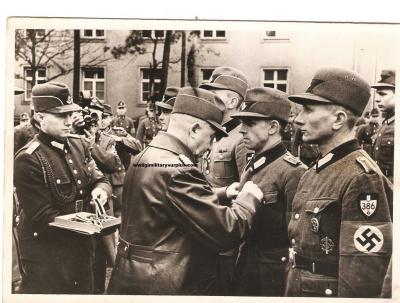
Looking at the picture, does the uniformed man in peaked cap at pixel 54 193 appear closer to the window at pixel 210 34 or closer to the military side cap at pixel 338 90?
the window at pixel 210 34

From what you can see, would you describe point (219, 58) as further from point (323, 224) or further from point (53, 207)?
point (53, 207)

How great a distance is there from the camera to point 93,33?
2.50 m

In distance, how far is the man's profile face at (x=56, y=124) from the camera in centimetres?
249

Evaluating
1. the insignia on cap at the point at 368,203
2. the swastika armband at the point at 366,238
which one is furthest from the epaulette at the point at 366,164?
the swastika armband at the point at 366,238

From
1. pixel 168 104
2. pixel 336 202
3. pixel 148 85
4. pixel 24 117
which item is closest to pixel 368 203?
pixel 336 202

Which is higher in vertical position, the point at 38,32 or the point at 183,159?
the point at 38,32

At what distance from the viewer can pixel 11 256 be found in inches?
98.5

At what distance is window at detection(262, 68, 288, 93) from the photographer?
243 cm

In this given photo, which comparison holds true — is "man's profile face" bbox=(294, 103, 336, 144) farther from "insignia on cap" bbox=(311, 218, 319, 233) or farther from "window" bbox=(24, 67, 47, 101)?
"window" bbox=(24, 67, 47, 101)

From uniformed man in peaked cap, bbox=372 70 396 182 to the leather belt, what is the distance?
0.49m

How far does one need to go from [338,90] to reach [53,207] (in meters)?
1.36

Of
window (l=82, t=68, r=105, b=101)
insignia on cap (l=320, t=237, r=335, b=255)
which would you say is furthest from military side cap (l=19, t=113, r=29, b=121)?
insignia on cap (l=320, t=237, r=335, b=255)

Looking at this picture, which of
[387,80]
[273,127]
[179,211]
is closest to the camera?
[179,211]

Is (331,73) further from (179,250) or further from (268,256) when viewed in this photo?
(179,250)
